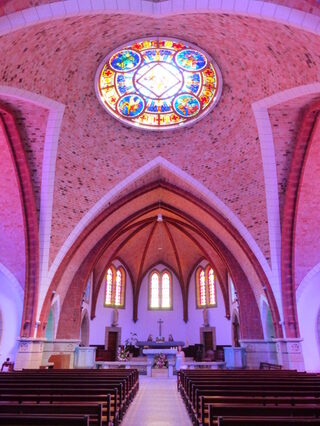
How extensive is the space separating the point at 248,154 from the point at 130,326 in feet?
55.9

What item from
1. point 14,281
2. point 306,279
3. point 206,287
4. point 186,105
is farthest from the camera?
point 206,287

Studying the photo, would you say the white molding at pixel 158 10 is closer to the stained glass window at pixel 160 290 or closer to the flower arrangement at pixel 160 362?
the flower arrangement at pixel 160 362

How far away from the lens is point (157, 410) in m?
7.79

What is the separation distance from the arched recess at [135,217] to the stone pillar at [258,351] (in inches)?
15.1

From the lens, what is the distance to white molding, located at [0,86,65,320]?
38.0ft

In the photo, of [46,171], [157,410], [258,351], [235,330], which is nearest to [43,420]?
[157,410]

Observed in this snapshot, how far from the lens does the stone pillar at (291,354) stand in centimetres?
1347

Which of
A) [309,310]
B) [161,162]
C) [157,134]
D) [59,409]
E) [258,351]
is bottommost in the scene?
[59,409]

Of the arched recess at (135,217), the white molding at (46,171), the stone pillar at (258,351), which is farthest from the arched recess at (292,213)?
the white molding at (46,171)

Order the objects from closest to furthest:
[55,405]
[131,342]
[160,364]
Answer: [55,405] → [160,364] → [131,342]

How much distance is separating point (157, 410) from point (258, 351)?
10784 mm

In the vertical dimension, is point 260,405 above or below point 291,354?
below

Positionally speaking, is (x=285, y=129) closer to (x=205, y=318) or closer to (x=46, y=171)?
(x=46, y=171)

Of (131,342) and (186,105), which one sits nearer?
(186,105)
